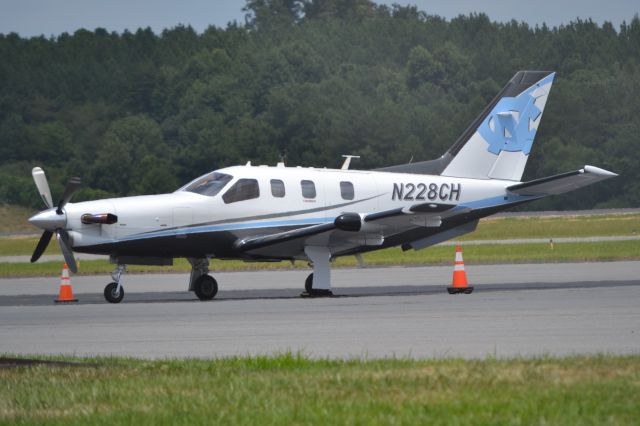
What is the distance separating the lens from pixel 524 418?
29.1ft

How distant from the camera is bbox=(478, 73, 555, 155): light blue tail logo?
26.1 metres

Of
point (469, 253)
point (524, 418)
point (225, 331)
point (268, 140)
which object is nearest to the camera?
point (524, 418)

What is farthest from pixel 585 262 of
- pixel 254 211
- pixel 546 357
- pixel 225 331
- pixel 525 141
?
pixel 546 357

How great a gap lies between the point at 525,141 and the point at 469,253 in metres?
12.0

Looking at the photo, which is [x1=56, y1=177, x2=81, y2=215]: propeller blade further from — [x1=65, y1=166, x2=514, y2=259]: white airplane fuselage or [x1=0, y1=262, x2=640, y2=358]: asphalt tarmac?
[x1=0, y1=262, x2=640, y2=358]: asphalt tarmac

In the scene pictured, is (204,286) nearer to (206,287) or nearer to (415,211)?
(206,287)

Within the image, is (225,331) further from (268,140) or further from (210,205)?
(268,140)

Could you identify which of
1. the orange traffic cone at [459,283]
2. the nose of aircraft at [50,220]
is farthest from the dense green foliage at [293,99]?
the nose of aircraft at [50,220]

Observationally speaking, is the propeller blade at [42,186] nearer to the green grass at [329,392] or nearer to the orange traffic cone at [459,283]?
the orange traffic cone at [459,283]

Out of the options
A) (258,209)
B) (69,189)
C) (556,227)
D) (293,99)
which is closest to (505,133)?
(258,209)

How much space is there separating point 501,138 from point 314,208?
4584 mm

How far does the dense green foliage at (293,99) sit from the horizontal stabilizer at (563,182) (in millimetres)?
32508

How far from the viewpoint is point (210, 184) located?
77.9 feet

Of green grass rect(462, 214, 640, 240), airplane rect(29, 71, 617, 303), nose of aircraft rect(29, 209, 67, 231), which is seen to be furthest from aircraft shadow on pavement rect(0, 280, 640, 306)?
green grass rect(462, 214, 640, 240)
